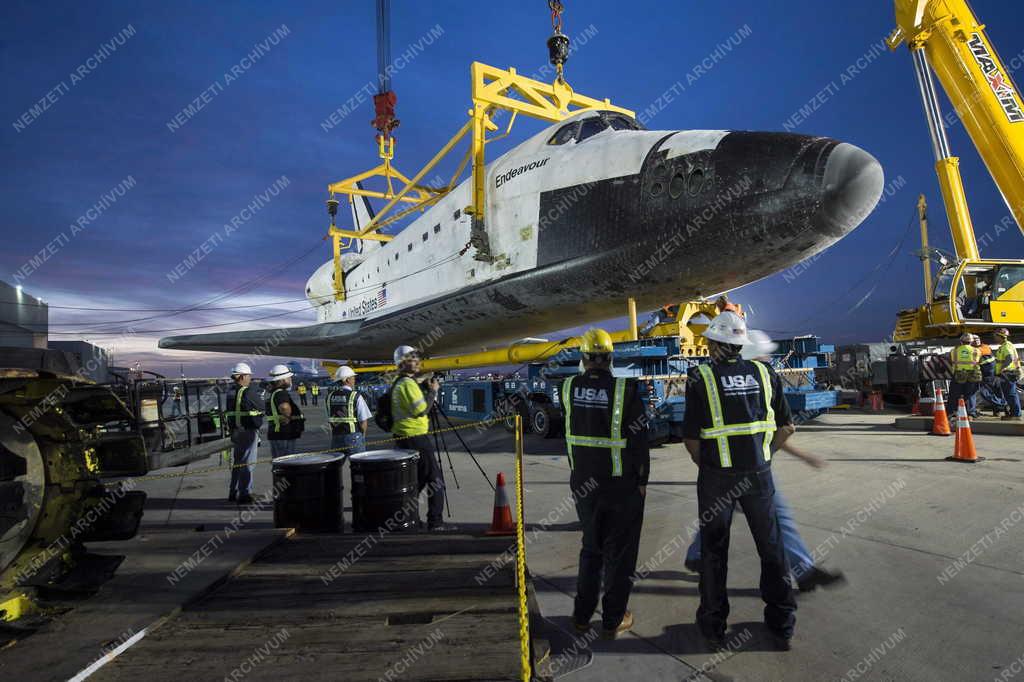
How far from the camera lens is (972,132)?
15789 millimetres

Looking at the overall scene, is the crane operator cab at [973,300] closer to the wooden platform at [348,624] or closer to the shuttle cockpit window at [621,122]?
the shuttle cockpit window at [621,122]

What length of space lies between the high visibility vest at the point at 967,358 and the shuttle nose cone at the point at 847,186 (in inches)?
239

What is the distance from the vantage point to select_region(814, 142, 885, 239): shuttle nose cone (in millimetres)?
5020

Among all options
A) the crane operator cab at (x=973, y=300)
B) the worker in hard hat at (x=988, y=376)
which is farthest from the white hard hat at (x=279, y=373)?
the crane operator cab at (x=973, y=300)

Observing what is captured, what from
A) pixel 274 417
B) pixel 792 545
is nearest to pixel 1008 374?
pixel 792 545

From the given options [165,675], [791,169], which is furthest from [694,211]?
[165,675]

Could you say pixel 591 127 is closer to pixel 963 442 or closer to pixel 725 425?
pixel 725 425

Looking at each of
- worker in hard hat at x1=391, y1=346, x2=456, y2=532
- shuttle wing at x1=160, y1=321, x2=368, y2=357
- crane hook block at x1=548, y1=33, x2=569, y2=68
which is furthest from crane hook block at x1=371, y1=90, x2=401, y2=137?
worker in hard hat at x1=391, y1=346, x2=456, y2=532

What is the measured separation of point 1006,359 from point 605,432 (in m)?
11.2

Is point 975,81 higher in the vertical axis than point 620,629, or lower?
higher

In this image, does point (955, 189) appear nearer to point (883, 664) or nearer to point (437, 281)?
point (437, 281)

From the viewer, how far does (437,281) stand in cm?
982

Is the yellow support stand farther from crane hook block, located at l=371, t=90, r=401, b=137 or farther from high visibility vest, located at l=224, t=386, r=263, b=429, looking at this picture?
crane hook block, located at l=371, t=90, r=401, b=137

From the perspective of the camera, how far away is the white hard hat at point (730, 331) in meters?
2.84
